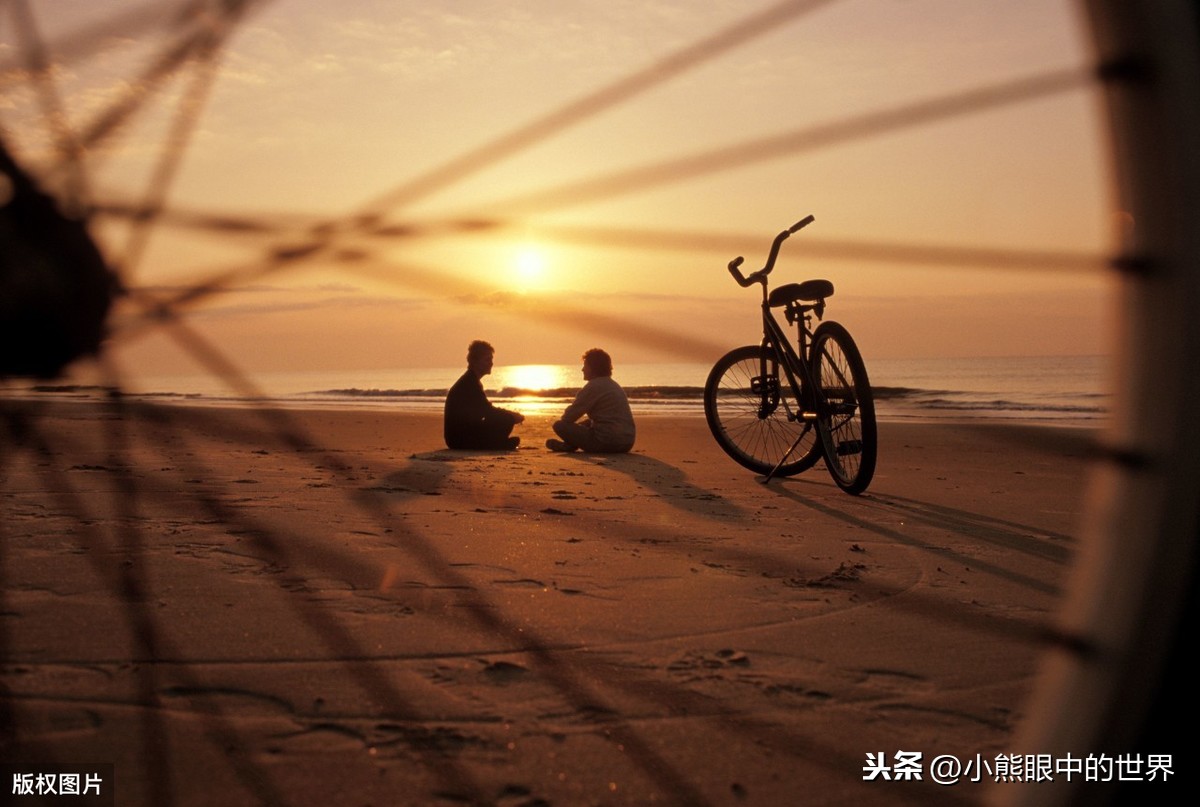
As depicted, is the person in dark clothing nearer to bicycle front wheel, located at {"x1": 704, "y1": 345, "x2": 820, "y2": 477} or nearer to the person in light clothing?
the person in light clothing

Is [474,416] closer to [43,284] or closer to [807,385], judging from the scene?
[807,385]

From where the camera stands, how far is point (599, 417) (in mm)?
7570

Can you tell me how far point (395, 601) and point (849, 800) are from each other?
1.46m

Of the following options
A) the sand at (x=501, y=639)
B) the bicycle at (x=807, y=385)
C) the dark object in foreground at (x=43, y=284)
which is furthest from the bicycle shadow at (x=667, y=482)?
the dark object in foreground at (x=43, y=284)

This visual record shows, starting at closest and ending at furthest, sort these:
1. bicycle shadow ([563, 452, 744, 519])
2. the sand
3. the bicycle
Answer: the sand
bicycle shadow ([563, 452, 744, 519])
the bicycle

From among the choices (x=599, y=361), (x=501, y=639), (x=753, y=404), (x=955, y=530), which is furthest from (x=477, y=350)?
(x=501, y=639)

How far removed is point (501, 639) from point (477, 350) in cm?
558

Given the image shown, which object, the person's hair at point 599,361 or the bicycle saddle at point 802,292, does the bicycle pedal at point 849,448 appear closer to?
the bicycle saddle at point 802,292

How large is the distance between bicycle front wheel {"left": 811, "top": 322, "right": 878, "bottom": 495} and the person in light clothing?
240 cm

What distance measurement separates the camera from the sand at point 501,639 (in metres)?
1.63

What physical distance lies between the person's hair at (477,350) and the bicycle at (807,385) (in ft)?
7.27

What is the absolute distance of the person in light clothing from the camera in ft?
24.6

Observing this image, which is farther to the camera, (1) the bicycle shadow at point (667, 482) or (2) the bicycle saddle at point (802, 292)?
(2) the bicycle saddle at point (802, 292)

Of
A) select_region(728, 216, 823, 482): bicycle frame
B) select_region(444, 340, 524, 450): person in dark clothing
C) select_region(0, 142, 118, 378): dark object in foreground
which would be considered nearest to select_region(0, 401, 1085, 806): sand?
select_region(0, 142, 118, 378): dark object in foreground
